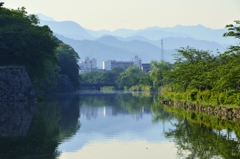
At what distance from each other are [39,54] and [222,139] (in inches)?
1863

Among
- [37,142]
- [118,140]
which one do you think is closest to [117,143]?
[118,140]

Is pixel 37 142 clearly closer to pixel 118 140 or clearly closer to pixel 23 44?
pixel 118 140

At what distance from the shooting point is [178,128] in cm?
3216

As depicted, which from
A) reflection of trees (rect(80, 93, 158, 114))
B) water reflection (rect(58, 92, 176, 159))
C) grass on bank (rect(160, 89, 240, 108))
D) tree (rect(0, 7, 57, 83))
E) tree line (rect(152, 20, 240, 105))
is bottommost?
water reflection (rect(58, 92, 176, 159))

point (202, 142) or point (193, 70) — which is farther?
point (193, 70)

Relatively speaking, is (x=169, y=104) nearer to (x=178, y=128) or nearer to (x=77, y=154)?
(x=178, y=128)

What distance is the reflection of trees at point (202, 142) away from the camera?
20703 millimetres

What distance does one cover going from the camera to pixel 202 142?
2436cm

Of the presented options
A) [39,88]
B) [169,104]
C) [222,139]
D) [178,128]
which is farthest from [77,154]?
[39,88]

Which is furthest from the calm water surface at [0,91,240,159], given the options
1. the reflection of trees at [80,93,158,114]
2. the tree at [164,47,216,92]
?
the tree at [164,47,216,92]

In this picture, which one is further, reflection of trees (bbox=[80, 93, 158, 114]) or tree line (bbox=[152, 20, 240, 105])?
reflection of trees (bbox=[80, 93, 158, 114])

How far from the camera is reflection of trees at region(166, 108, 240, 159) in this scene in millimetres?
20703

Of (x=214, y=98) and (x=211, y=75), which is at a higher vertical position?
(x=211, y=75)

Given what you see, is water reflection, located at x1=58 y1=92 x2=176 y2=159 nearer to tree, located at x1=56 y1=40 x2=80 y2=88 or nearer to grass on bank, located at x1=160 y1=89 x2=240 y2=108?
grass on bank, located at x1=160 y1=89 x2=240 y2=108
